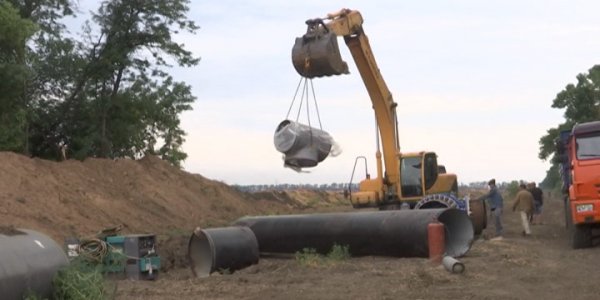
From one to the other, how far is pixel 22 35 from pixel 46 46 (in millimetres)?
8421

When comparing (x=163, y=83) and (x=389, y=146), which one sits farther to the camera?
(x=163, y=83)

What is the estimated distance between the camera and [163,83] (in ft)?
117

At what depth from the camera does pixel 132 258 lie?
579 inches

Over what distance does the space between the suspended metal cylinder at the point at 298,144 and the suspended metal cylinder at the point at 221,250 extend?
1786mm

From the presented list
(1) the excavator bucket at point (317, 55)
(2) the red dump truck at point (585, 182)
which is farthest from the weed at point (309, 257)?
(2) the red dump truck at point (585, 182)

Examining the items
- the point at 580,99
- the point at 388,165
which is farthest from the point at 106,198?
the point at 580,99

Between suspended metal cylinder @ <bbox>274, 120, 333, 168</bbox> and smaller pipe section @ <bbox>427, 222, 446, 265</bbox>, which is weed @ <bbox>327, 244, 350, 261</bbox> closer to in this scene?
suspended metal cylinder @ <bbox>274, 120, 333, 168</bbox>

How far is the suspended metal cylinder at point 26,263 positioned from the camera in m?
8.30

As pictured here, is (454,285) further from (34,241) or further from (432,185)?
(432,185)

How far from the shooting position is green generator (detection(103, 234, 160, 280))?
47.4 feet

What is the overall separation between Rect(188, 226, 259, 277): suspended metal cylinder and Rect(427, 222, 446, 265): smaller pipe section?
11.4 feet

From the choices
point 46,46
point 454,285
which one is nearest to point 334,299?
point 454,285

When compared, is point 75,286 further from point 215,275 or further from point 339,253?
point 339,253

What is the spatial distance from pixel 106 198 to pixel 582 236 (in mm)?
16005
